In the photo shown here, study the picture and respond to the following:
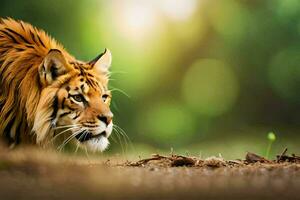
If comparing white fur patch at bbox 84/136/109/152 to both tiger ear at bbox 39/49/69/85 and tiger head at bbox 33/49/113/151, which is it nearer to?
tiger head at bbox 33/49/113/151

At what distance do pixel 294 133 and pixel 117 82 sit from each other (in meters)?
2.24

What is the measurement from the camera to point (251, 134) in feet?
30.5

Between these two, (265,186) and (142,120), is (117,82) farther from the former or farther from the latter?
(265,186)

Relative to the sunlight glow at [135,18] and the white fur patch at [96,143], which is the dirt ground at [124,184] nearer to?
the white fur patch at [96,143]

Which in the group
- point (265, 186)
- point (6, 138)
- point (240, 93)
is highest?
point (240, 93)

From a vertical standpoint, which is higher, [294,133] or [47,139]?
[294,133]

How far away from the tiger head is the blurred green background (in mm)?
3979

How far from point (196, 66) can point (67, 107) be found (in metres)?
4.85

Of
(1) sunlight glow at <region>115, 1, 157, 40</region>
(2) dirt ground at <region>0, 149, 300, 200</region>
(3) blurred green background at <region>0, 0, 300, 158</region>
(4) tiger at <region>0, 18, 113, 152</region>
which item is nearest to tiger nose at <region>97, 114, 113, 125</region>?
(4) tiger at <region>0, 18, 113, 152</region>

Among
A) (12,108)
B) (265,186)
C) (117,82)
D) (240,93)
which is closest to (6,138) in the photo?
(12,108)

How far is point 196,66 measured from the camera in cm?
970

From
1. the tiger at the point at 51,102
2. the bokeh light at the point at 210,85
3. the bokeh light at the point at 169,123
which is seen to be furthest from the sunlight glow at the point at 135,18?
the tiger at the point at 51,102

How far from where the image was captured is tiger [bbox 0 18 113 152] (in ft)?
16.3

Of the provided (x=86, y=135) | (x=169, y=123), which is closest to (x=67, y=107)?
(x=86, y=135)
